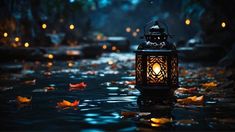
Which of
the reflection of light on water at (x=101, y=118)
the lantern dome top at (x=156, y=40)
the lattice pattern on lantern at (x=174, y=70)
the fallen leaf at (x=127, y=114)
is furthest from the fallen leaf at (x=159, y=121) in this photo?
the lantern dome top at (x=156, y=40)

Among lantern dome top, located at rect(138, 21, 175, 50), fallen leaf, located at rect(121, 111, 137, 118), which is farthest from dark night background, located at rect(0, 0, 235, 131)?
lantern dome top, located at rect(138, 21, 175, 50)

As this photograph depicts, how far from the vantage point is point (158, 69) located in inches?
344

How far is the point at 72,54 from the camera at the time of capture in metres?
26.1

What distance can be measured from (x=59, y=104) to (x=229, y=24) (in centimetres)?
→ 2052

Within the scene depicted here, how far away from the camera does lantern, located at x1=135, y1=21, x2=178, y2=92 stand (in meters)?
8.70

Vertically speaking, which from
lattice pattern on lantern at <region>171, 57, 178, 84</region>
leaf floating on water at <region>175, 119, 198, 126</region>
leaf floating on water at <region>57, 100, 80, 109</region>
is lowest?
leaf floating on water at <region>175, 119, 198, 126</region>

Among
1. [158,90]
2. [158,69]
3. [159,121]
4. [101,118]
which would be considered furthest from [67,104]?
[159,121]

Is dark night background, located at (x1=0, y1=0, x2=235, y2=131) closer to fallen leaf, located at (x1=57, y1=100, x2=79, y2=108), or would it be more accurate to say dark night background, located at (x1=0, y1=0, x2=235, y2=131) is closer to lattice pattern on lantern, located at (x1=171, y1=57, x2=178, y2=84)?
fallen leaf, located at (x1=57, y1=100, x2=79, y2=108)

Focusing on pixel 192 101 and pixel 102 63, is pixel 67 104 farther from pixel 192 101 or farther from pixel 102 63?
pixel 102 63

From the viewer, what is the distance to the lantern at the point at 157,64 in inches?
342

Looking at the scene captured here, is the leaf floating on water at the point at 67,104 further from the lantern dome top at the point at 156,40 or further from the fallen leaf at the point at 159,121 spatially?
the fallen leaf at the point at 159,121

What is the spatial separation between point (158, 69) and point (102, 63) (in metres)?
14.4

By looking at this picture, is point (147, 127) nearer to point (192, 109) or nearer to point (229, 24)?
point (192, 109)

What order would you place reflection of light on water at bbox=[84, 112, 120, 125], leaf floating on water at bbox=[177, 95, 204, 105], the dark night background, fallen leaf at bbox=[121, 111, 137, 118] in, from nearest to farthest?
reflection of light on water at bbox=[84, 112, 120, 125] < the dark night background < fallen leaf at bbox=[121, 111, 137, 118] < leaf floating on water at bbox=[177, 95, 204, 105]
